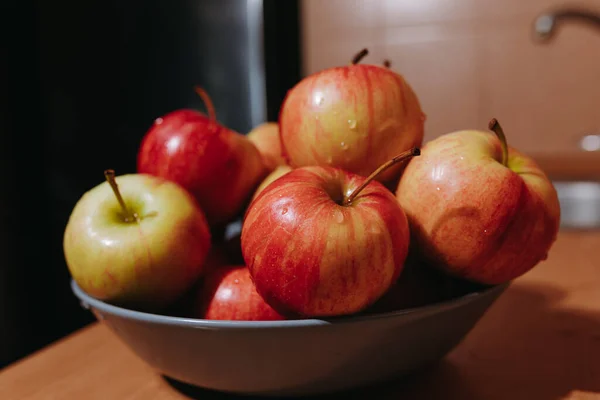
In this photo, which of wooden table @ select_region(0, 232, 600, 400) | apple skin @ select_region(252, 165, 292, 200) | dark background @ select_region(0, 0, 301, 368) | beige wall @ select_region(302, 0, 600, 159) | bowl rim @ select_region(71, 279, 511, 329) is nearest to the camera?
bowl rim @ select_region(71, 279, 511, 329)

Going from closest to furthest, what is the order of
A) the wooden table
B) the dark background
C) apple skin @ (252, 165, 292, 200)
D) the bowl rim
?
the bowl rim < the wooden table < apple skin @ (252, 165, 292, 200) < the dark background

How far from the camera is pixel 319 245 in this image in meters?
0.43

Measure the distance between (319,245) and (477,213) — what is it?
151mm

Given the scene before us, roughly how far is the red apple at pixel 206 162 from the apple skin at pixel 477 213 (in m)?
0.20

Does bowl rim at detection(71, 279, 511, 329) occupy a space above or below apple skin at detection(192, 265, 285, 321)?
above

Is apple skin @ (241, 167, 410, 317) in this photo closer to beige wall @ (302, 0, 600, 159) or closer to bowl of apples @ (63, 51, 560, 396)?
bowl of apples @ (63, 51, 560, 396)

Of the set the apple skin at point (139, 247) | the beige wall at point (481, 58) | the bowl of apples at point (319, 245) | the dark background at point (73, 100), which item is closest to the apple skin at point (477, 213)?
the bowl of apples at point (319, 245)

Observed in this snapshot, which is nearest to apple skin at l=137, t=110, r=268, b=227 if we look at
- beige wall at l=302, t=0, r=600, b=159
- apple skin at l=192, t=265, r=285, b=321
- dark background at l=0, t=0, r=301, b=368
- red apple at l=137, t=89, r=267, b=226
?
red apple at l=137, t=89, r=267, b=226

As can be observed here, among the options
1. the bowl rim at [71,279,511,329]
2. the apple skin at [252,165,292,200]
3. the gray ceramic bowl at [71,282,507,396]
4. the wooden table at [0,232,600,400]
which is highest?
the apple skin at [252,165,292,200]

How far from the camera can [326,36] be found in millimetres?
2352

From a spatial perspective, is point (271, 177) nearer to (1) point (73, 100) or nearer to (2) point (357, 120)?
(2) point (357, 120)

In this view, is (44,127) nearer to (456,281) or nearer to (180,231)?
(180,231)

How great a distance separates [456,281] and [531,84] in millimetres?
1731

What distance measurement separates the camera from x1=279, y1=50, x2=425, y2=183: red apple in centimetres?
56
